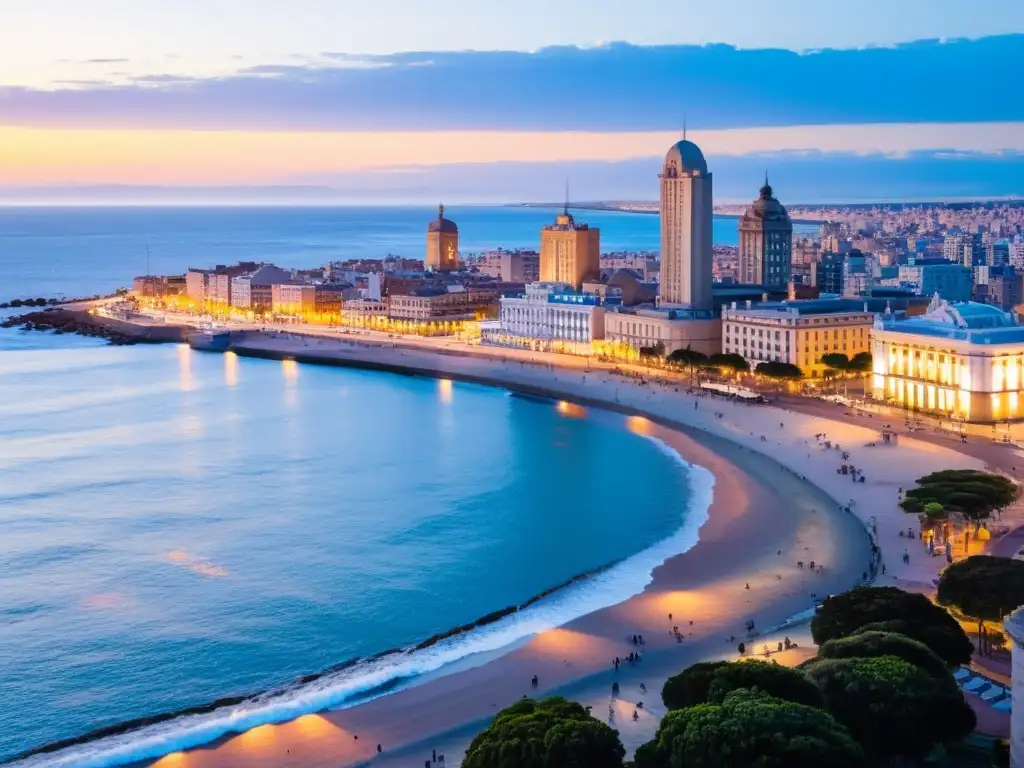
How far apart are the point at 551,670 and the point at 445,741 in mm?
2805

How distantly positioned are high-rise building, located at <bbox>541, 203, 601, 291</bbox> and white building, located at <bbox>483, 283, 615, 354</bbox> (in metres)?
8.45

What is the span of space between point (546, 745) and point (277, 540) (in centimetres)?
1530

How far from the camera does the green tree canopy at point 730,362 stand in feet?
166

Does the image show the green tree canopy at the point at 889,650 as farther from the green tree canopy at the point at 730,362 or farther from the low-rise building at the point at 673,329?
the low-rise building at the point at 673,329

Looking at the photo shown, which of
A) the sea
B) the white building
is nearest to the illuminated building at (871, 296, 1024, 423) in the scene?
the sea

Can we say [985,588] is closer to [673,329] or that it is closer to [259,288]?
[673,329]

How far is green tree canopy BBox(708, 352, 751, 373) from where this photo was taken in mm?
50656

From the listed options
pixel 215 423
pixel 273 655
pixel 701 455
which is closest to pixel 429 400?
pixel 215 423

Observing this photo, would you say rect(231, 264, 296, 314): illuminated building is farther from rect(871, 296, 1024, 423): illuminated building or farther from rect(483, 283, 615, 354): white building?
rect(871, 296, 1024, 423): illuminated building

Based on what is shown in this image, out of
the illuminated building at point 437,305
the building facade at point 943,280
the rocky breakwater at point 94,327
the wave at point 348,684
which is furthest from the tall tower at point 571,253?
the wave at point 348,684

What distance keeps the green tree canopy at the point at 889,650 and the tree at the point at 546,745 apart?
3.77 m

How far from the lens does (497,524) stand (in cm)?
3017

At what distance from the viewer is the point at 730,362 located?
5078 centimetres

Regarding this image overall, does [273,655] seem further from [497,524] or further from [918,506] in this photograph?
[918,506]
